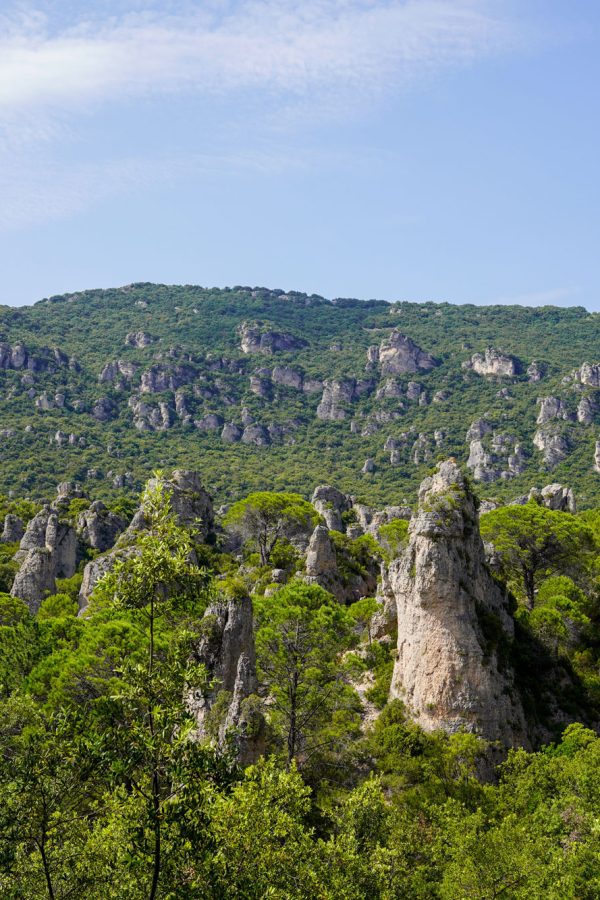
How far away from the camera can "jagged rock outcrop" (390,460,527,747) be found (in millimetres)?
34438

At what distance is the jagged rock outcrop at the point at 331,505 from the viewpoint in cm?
8662

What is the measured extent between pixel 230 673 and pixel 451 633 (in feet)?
37.6

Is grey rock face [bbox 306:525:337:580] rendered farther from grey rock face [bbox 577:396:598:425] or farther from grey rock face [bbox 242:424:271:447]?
grey rock face [bbox 577:396:598:425]

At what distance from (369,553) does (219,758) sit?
56.3 metres

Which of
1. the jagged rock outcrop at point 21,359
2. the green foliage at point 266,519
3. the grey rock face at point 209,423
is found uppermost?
the jagged rock outcrop at point 21,359

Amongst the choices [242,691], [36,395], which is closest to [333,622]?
[242,691]

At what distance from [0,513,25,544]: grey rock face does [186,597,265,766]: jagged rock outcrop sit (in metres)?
57.8

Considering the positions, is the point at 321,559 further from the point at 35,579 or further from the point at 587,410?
the point at 587,410

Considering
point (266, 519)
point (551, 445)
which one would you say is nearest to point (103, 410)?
point (551, 445)

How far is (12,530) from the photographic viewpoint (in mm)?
84062

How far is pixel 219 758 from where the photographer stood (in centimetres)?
1109

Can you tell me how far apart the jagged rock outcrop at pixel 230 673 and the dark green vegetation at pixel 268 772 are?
665 millimetres

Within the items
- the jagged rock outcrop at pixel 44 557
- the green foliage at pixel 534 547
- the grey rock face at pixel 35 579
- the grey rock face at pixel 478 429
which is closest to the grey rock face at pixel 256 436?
the grey rock face at pixel 478 429

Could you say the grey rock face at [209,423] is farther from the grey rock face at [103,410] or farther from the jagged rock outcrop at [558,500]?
the jagged rock outcrop at [558,500]
